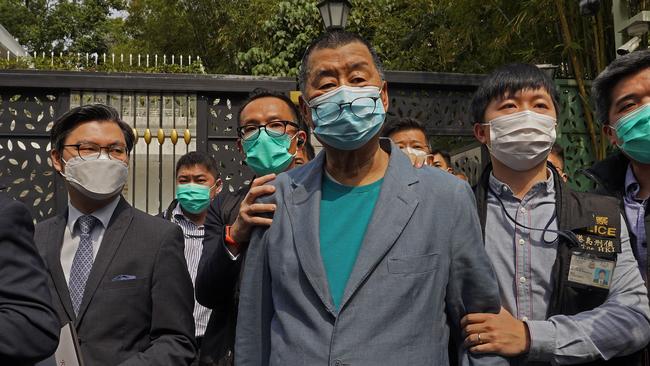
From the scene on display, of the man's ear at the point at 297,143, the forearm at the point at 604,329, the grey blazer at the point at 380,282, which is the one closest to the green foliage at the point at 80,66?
the man's ear at the point at 297,143

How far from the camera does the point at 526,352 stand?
2043 mm

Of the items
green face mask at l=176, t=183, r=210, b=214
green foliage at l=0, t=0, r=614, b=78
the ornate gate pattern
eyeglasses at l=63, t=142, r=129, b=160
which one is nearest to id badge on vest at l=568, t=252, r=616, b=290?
eyeglasses at l=63, t=142, r=129, b=160

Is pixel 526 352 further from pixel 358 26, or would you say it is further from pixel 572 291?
pixel 358 26

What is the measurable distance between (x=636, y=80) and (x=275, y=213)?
1.66m

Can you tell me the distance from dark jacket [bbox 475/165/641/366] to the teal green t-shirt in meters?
0.77

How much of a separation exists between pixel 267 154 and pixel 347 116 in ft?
3.18

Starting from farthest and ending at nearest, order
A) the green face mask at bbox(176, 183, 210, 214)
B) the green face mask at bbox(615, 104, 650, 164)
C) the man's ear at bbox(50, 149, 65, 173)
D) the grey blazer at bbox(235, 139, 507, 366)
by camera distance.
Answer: the green face mask at bbox(176, 183, 210, 214), the man's ear at bbox(50, 149, 65, 173), the green face mask at bbox(615, 104, 650, 164), the grey blazer at bbox(235, 139, 507, 366)

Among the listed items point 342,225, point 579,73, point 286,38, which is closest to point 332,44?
point 342,225

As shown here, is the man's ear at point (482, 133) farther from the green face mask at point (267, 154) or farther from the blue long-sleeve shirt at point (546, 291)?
the green face mask at point (267, 154)

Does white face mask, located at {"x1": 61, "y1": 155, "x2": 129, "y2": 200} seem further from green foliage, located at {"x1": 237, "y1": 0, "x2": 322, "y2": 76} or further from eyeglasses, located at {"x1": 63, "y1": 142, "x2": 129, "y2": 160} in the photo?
green foliage, located at {"x1": 237, "y1": 0, "x2": 322, "y2": 76}

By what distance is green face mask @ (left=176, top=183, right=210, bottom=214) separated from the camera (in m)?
4.98

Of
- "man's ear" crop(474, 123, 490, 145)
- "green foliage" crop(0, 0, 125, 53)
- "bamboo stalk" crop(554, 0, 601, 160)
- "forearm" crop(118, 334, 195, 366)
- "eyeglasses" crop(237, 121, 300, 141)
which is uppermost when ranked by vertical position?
"green foliage" crop(0, 0, 125, 53)

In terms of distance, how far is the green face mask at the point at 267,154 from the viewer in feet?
9.50

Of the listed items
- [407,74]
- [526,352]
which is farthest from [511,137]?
[407,74]
